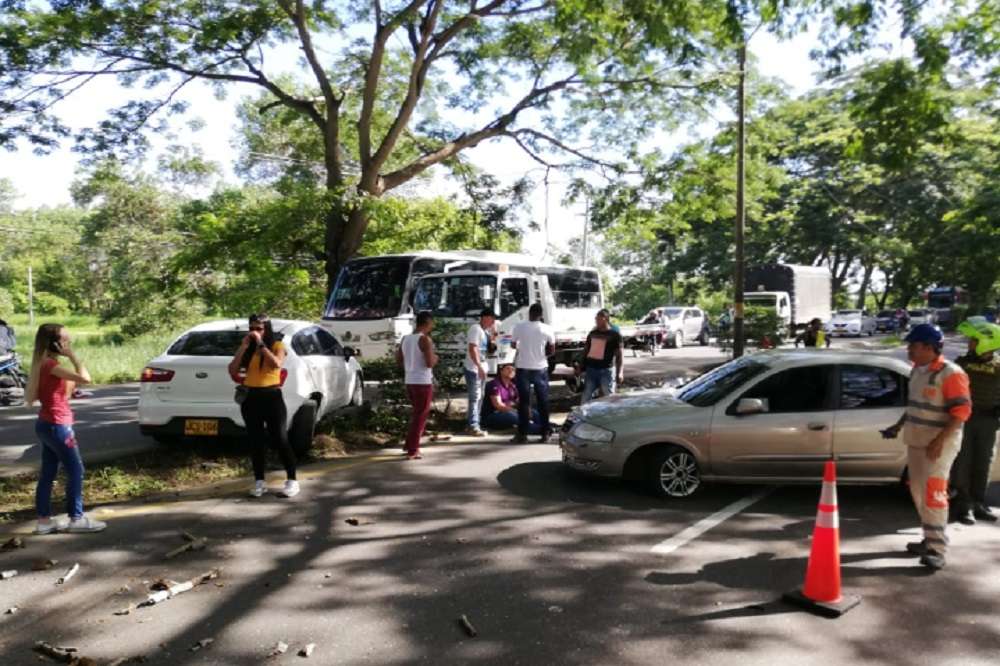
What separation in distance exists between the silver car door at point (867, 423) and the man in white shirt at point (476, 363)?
431cm

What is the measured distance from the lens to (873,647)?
392cm

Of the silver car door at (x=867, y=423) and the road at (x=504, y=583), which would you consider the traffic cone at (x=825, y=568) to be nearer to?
the road at (x=504, y=583)

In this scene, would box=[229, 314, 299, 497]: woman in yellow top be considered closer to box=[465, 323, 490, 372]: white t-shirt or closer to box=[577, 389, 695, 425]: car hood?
box=[577, 389, 695, 425]: car hood

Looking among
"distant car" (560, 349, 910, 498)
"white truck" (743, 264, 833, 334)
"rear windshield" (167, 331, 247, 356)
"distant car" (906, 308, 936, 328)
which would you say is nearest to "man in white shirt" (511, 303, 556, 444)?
"distant car" (560, 349, 910, 498)

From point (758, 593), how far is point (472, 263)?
12104mm

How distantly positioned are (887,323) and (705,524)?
145 feet

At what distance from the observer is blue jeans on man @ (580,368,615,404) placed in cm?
954

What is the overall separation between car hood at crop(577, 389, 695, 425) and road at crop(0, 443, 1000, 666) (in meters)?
0.71

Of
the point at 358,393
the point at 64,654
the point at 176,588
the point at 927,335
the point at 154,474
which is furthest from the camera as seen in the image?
the point at 358,393

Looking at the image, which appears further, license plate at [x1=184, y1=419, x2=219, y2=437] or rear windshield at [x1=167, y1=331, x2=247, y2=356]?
rear windshield at [x1=167, y1=331, x2=247, y2=356]

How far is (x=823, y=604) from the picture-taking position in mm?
4324

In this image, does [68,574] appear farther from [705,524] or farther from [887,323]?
[887,323]

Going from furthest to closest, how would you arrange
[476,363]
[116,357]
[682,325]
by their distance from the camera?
1. [682,325]
2. [116,357]
3. [476,363]

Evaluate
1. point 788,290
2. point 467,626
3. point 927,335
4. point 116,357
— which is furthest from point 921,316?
point 467,626
